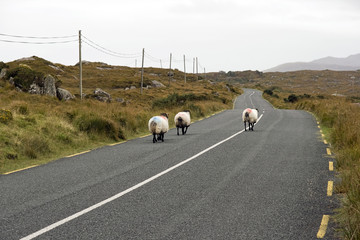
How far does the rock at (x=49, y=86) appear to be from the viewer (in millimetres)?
30141

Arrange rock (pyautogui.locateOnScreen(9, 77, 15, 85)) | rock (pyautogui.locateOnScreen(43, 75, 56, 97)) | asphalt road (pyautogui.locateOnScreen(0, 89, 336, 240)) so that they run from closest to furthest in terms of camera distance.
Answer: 1. asphalt road (pyautogui.locateOnScreen(0, 89, 336, 240))
2. rock (pyautogui.locateOnScreen(43, 75, 56, 97))
3. rock (pyautogui.locateOnScreen(9, 77, 15, 85))

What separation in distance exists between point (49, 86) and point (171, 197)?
26001mm

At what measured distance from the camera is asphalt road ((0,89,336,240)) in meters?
5.20

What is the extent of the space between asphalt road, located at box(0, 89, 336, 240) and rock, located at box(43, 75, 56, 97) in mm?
20165

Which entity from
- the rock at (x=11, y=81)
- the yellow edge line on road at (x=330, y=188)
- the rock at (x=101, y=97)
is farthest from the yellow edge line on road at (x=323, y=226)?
the rock at (x=101, y=97)

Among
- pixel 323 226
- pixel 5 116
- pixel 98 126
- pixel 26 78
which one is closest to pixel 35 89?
pixel 26 78

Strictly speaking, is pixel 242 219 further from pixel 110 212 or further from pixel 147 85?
pixel 147 85

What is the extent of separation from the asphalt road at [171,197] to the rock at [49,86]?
20165mm

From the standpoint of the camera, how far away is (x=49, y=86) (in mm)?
30250

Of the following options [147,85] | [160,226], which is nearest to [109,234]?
[160,226]

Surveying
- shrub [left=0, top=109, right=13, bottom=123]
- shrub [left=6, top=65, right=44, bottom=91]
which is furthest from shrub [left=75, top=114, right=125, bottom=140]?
shrub [left=6, top=65, right=44, bottom=91]

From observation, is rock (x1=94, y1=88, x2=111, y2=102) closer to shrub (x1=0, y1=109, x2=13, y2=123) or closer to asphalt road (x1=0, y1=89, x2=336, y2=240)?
shrub (x1=0, y1=109, x2=13, y2=123)

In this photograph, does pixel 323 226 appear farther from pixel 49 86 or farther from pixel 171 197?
pixel 49 86

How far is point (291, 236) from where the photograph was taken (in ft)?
16.3
